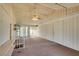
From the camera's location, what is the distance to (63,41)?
28.6ft

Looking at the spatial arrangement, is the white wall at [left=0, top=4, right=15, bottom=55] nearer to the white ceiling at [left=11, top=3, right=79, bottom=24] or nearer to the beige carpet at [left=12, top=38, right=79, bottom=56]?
the beige carpet at [left=12, top=38, right=79, bottom=56]

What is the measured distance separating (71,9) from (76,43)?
6.75 feet

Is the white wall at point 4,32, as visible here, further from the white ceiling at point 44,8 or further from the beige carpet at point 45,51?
the white ceiling at point 44,8

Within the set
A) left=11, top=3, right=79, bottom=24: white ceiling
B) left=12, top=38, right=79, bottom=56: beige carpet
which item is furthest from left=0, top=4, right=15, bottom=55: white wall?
left=11, top=3, right=79, bottom=24: white ceiling

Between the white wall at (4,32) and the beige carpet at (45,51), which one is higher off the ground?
the white wall at (4,32)

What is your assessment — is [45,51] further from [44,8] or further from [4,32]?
[44,8]

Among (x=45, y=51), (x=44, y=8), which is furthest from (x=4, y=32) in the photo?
(x=44, y=8)

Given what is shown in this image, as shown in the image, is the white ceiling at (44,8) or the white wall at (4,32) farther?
the white ceiling at (44,8)

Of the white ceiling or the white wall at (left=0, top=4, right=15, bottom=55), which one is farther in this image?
the white ceiling

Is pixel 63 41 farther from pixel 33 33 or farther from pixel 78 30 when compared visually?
pixel 33 33

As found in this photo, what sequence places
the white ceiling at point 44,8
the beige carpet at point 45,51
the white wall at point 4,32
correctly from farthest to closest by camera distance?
the white ceiling at point 44,8 → the beige carpet at point 45,51 → the white wall at point 4,32

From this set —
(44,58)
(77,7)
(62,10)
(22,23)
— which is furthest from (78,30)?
(22,23)

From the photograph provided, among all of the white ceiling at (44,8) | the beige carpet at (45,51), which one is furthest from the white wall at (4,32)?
the white ceiling at (44,8)

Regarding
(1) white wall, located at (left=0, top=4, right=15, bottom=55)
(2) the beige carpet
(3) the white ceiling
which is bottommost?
(2) the beige carpet
